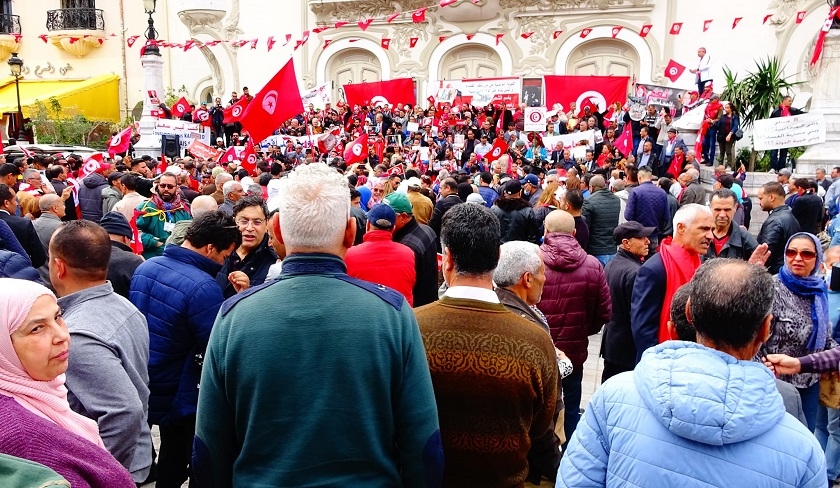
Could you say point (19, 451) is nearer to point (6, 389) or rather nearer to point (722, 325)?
point (6, 389)

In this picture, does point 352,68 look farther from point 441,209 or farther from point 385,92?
point 441,209

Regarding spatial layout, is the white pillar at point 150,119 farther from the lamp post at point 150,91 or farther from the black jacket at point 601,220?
the black jacket at point 601,220

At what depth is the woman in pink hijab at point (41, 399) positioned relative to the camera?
174cm

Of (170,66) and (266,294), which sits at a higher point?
(170,66)

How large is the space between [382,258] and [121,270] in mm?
1611

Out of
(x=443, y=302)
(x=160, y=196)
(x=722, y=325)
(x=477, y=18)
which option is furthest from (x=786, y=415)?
(x=477, y=18)

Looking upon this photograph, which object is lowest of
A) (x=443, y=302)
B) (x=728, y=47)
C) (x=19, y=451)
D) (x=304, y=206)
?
(x=19, y=451)

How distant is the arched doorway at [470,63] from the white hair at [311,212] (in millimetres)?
22976

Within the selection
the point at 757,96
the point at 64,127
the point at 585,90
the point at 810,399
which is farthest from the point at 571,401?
the point at 64,127

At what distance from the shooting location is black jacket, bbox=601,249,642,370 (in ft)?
14.8

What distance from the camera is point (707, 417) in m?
1.71

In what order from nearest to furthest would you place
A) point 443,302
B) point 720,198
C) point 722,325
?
1. point 722,325
2. point 443,302
3. point 720,198

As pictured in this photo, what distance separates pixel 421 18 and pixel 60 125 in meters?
13.3

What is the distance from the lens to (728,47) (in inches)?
829
